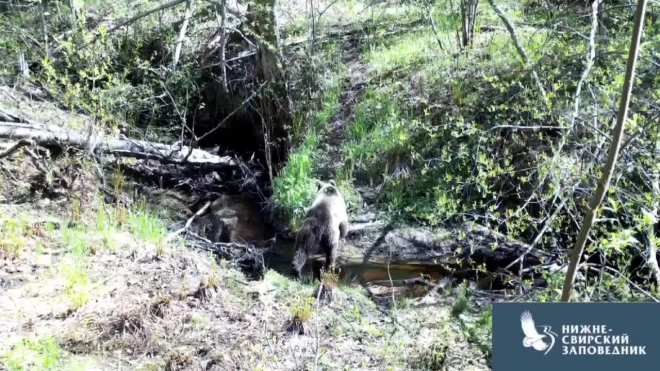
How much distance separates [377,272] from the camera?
6.86 m

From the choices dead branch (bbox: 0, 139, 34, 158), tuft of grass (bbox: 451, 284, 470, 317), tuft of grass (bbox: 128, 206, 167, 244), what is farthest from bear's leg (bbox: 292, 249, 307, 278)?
dead branch (bbox: 0, 139, 34, 158)

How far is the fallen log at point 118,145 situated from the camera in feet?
23.5

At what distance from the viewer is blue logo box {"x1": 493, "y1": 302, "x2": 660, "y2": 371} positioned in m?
2.78

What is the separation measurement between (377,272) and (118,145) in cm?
386

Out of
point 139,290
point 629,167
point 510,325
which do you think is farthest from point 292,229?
point 510,325

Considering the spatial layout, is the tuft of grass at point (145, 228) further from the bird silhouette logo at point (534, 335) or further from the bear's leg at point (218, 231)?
the bird silhouette logo at point (534, 335)

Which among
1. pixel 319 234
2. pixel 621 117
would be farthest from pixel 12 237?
pixel 621 117

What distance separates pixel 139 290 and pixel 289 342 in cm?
146

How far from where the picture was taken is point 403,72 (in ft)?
30.1

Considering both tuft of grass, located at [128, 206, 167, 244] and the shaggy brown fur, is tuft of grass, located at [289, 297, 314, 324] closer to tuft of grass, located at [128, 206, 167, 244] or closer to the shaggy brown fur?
the shaggy brown fur

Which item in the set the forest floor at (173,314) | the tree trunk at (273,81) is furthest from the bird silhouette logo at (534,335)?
the tree trunk at (273,81)

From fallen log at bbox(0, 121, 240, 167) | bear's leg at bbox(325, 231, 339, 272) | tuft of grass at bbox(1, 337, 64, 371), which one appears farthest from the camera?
fallen log at bbox(0, 121, 240, 167)

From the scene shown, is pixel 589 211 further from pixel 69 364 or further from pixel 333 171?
pixel 333 171

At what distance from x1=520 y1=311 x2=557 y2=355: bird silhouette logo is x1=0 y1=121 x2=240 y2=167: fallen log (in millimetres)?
6150
